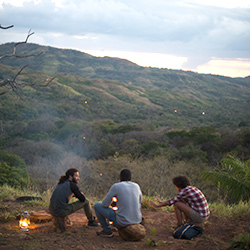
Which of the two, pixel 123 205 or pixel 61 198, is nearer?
pixel 123 205

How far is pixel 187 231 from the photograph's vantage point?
4.72m

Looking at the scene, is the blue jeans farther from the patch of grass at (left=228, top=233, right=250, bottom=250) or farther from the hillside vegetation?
the hillside vegetation

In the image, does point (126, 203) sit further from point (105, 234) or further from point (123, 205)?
point (105, 234)

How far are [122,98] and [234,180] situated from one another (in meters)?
74.8

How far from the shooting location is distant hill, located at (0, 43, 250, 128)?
54562 mm

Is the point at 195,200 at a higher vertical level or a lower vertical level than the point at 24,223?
higher

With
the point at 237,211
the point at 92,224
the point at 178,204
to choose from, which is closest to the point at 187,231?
the point at 178,204

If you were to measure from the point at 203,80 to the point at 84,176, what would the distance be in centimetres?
15153

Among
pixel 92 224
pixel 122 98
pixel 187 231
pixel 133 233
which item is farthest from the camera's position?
pixel 122 98

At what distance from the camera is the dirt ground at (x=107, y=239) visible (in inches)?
159

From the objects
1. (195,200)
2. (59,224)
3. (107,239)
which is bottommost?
(107,239)

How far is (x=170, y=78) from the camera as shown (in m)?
154

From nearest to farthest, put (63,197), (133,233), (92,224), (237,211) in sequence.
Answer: (133,233) → (63,197) → (92,224) → (237,211)

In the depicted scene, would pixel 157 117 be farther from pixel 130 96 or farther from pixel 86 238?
pixel 86 238
